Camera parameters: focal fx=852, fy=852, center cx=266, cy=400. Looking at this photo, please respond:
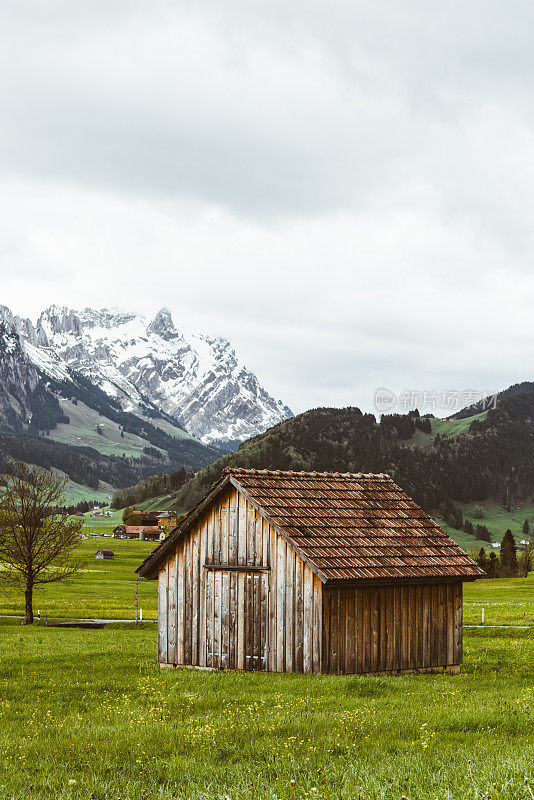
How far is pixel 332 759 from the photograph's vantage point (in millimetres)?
11398

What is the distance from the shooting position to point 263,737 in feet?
43.3

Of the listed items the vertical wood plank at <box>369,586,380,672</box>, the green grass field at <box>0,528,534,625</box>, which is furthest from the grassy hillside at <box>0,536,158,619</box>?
the vertical wood plank at <box>369,586,380,672</box>

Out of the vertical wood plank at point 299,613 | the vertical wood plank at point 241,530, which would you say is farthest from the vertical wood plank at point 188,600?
the vertical wood plank at point 299,613

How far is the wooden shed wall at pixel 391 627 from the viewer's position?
78.3ft

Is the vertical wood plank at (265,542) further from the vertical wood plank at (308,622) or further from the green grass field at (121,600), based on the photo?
the green grass field at (121,600)

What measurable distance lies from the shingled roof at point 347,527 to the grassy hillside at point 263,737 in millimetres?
3264

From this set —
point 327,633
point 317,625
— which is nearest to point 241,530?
point 317,625

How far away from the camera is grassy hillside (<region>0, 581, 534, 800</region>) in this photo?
9.55m

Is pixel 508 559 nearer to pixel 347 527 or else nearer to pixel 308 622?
pixel 347 527

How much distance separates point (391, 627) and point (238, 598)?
4636 millimetres

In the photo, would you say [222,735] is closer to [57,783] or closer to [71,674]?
[57,783]

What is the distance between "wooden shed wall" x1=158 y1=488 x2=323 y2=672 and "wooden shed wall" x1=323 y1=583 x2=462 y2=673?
607mm

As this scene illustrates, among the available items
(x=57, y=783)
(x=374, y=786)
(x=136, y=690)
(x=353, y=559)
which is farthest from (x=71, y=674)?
(x=374, y=786)

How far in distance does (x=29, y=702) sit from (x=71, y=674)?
6.13 metres
